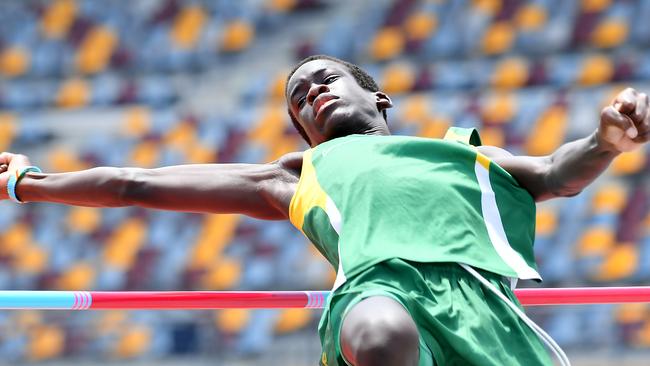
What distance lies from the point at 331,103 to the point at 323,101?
0.02 metres

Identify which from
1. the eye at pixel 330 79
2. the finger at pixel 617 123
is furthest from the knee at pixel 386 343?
the eye at pixel 330 79

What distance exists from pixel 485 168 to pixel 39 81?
907cm

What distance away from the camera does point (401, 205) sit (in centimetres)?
241

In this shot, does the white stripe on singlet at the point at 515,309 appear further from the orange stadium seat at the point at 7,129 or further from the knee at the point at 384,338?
the orange stadium seat at the point at 7,129

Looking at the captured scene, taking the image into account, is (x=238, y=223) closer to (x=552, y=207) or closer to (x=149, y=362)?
(x=149, y=362)

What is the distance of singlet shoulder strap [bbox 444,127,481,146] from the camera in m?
2.70

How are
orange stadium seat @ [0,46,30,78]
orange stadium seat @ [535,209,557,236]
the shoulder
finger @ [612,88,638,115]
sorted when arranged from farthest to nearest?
orange stadium seat @ [0,46,30,78]
orange stadium seat @ [535,209,557,236]
the shoulder
finger @ [612,88,638,115]

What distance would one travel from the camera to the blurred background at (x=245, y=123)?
7.48m

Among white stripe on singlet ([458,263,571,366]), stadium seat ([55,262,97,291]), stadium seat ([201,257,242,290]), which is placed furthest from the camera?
stadium seat ([55,262,97,291])

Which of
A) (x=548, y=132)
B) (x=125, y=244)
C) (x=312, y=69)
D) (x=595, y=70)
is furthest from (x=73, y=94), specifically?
(x=312, y=69)

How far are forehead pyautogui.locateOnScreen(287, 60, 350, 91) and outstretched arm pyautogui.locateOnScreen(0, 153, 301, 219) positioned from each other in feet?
0.87

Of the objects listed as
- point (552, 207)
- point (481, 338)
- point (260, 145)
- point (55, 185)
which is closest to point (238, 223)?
point (260, 145)

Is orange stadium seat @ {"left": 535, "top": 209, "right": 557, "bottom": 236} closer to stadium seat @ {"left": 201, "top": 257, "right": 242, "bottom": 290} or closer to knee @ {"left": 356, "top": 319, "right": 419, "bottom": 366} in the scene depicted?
stadium seat @ {"left": 201, "top": 257, "right": 242, "bottom": 290}

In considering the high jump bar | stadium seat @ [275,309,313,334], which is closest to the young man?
the high jump bar
